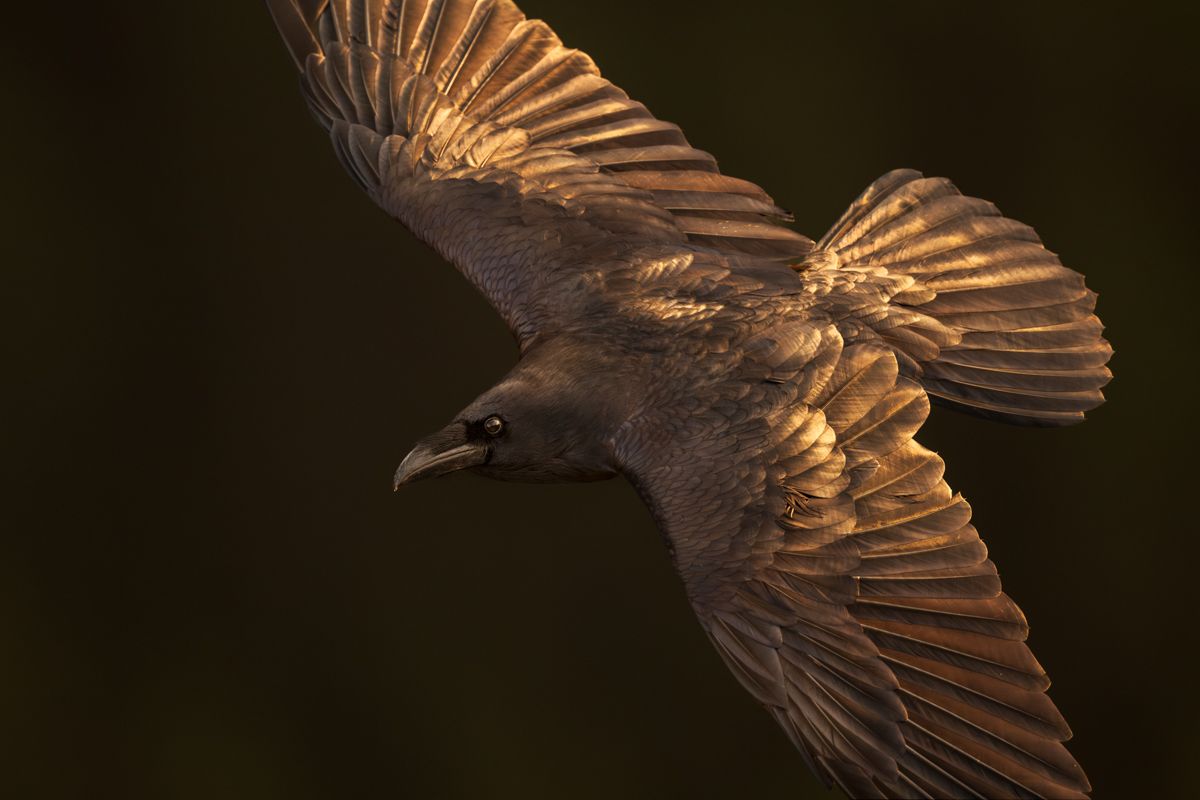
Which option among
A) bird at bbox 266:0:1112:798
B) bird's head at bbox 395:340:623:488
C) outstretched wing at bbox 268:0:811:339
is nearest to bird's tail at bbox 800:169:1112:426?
bird at bbox 266:0:1112:798

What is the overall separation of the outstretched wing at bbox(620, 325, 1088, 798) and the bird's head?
11 cm

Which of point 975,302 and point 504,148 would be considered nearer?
point 975,302

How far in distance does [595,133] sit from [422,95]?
17.2 inches

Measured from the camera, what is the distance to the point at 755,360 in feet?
10.2

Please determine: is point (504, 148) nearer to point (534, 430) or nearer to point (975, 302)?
point (534, 430)

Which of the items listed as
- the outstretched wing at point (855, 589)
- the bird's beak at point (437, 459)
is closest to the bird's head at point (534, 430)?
the bird's beak at point (437, 459)

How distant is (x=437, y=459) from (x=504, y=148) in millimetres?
895

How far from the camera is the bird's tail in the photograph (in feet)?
11.1

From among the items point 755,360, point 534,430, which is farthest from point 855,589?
point 534,430

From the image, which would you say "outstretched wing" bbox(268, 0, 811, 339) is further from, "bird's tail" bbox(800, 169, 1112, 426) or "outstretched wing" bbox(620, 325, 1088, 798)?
"outstretched wing" bbox(620, 325, 1088, 798)

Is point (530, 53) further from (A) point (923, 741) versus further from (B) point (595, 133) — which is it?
(A) point (923, 741)

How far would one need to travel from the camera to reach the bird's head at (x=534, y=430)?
313 cm

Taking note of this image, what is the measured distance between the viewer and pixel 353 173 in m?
3.73

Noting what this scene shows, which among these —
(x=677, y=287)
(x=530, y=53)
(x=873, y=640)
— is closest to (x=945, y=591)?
(x=873, y=640)
